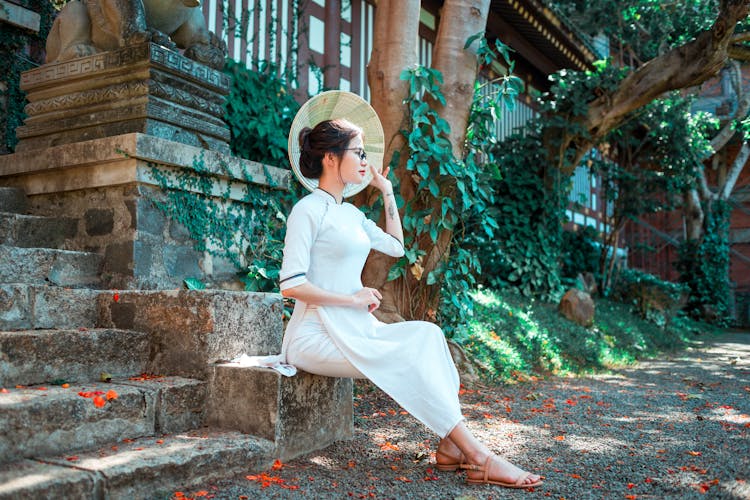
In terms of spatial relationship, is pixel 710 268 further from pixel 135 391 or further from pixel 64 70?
pixel 135 391

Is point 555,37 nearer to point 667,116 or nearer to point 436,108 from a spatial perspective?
point 667,116

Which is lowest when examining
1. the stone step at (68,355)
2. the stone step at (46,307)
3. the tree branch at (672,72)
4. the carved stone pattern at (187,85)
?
the stone step at (68,355)

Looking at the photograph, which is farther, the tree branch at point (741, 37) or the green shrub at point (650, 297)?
the green shrub at point (650, 297)

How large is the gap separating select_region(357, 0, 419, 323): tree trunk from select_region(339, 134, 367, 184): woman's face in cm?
164

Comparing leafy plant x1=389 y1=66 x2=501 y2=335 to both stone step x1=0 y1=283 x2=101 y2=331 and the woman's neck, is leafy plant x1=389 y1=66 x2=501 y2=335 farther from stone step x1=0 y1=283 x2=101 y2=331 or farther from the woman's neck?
stone step x1=0 y1=283 x2=101 y2=331

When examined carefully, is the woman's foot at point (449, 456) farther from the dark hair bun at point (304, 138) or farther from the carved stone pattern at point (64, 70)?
the carved stone pattern at point (64, 70)

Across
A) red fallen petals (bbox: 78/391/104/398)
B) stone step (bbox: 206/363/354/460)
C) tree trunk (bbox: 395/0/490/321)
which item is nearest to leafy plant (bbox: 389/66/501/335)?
tree trunk (bbox: 395/0/490/321)

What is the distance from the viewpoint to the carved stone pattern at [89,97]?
3334 millimetres

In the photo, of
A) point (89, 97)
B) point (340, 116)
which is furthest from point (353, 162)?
point (89, 97)

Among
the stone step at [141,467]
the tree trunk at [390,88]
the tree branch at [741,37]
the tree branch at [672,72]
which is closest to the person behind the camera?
the stone step at [141,467]

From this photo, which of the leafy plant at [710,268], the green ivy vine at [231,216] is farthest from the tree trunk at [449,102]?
the leafy plant at [710,268]

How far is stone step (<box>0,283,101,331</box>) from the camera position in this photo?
2.54 m

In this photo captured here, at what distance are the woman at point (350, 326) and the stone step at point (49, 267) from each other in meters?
1.23

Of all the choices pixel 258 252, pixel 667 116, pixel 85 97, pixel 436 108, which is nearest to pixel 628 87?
pixel 667 116
